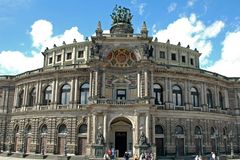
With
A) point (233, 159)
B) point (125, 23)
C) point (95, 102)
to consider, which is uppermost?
point (125, 23)

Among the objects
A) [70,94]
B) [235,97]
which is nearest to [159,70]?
[70,94]

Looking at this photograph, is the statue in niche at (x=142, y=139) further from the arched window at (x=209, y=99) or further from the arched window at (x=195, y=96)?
the arched window at (x=209, y=99)

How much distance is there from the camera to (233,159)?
1807 inches

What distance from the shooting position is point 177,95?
1975 inches

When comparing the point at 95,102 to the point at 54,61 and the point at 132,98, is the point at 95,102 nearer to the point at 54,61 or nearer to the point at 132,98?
the point at 132,98

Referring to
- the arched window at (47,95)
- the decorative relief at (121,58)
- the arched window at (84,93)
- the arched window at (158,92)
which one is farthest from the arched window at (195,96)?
the arched window at (47,95)

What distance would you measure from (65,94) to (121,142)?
1318 cm

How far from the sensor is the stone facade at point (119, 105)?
42719 mm

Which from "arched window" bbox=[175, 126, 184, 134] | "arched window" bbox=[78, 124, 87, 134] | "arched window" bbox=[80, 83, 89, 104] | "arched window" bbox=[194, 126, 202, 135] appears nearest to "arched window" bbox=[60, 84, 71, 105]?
"arched window" bbox=[80, 83, 89, 104]

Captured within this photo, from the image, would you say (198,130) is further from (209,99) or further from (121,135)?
(121,135)

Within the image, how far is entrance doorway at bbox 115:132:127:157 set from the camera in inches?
1783

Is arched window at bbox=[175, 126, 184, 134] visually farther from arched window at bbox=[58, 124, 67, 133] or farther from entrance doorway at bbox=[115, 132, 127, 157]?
arched window at bbox=[58, 124, 67, 133]

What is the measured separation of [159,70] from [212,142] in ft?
54.9

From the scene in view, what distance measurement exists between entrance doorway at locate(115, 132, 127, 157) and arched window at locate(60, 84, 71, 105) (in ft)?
36.0
